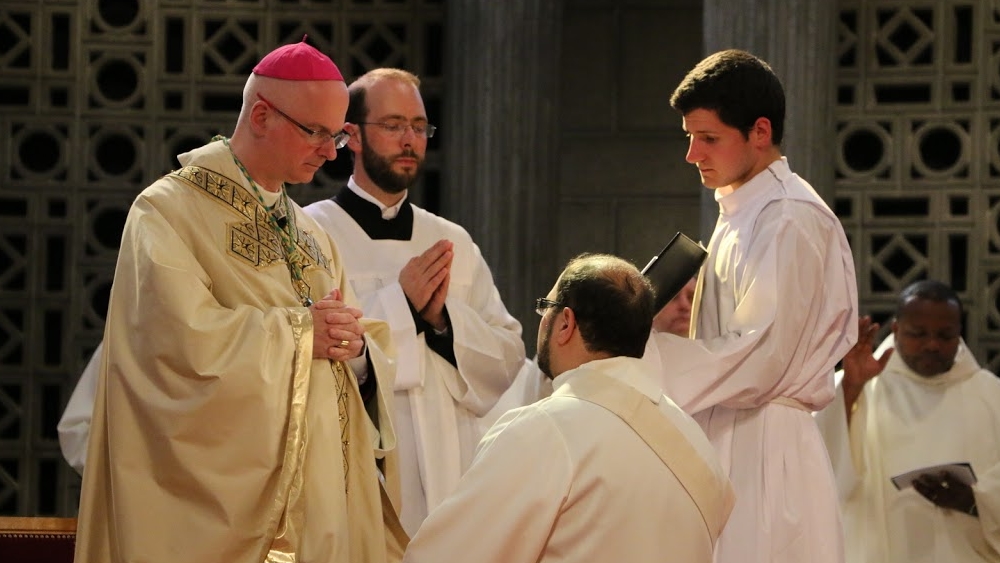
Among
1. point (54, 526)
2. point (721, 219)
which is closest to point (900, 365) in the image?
point (721, 219)

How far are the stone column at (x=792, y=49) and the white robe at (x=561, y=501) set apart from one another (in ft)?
13.5

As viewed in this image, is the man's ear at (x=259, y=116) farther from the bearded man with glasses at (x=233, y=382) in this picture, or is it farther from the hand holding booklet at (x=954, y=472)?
the hand holding booklet at (x=954, y=472)

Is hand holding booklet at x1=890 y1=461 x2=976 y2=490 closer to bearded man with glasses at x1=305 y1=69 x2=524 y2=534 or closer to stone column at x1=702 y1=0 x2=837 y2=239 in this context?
stone column at x1=702 y1=0 x2=837 y2=239

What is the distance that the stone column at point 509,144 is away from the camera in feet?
25.6

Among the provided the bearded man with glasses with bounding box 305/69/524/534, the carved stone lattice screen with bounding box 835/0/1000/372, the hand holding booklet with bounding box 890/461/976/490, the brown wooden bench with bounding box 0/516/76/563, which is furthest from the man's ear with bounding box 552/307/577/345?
the carved stone lattice screen with bounding box 835/0/1000/372

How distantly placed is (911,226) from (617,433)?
15.9 feet

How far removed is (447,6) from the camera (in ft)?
27.0

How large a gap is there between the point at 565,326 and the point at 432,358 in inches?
77.6

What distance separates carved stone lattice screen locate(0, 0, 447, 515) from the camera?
8.09 metres

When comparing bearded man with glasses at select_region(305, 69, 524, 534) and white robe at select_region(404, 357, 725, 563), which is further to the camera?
bearded man with glasses at select_region(305, 69, 524, 534)

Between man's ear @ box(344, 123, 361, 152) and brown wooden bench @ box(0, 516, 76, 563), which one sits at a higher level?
A: man's ear @ box(344, 123, 361, 152)

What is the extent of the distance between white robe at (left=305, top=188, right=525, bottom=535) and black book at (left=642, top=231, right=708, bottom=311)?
0.99m

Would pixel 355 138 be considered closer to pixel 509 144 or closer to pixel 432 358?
pixel 432 358

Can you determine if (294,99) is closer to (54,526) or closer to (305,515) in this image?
(305,515)
